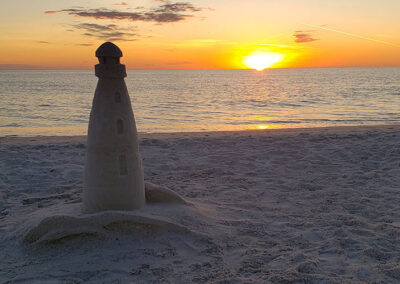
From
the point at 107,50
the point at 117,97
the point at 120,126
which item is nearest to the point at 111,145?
the point at 120,126

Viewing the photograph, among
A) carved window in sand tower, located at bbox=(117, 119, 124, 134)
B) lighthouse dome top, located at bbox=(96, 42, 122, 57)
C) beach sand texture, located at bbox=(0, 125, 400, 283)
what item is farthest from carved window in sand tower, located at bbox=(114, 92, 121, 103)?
beach sand texture, located at bbox=(0, 125, 400, 283)

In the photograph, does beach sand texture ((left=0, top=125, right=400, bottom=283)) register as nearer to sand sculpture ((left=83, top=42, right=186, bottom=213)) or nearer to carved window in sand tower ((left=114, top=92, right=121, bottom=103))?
sand sculpture ((left=83, top=42, right=186, bottom=213))

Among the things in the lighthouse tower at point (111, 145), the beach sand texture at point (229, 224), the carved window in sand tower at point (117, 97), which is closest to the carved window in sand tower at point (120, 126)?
the lighthouse tower at point (111, 145)

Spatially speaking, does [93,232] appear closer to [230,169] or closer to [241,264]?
[241,264]

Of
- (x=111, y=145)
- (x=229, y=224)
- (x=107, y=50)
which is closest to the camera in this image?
(x=107, y=50)

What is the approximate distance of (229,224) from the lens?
477cm

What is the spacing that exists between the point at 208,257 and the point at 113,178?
1432 millimetres

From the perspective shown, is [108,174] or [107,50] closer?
[107,50]

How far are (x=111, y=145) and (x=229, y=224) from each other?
191 centimetres

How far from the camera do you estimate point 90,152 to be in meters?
4.21

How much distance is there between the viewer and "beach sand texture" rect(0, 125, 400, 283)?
3566mm

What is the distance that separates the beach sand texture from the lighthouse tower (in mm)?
292

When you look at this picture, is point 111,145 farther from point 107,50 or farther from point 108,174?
point 107,50

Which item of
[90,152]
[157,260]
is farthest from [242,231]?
[90,152]
